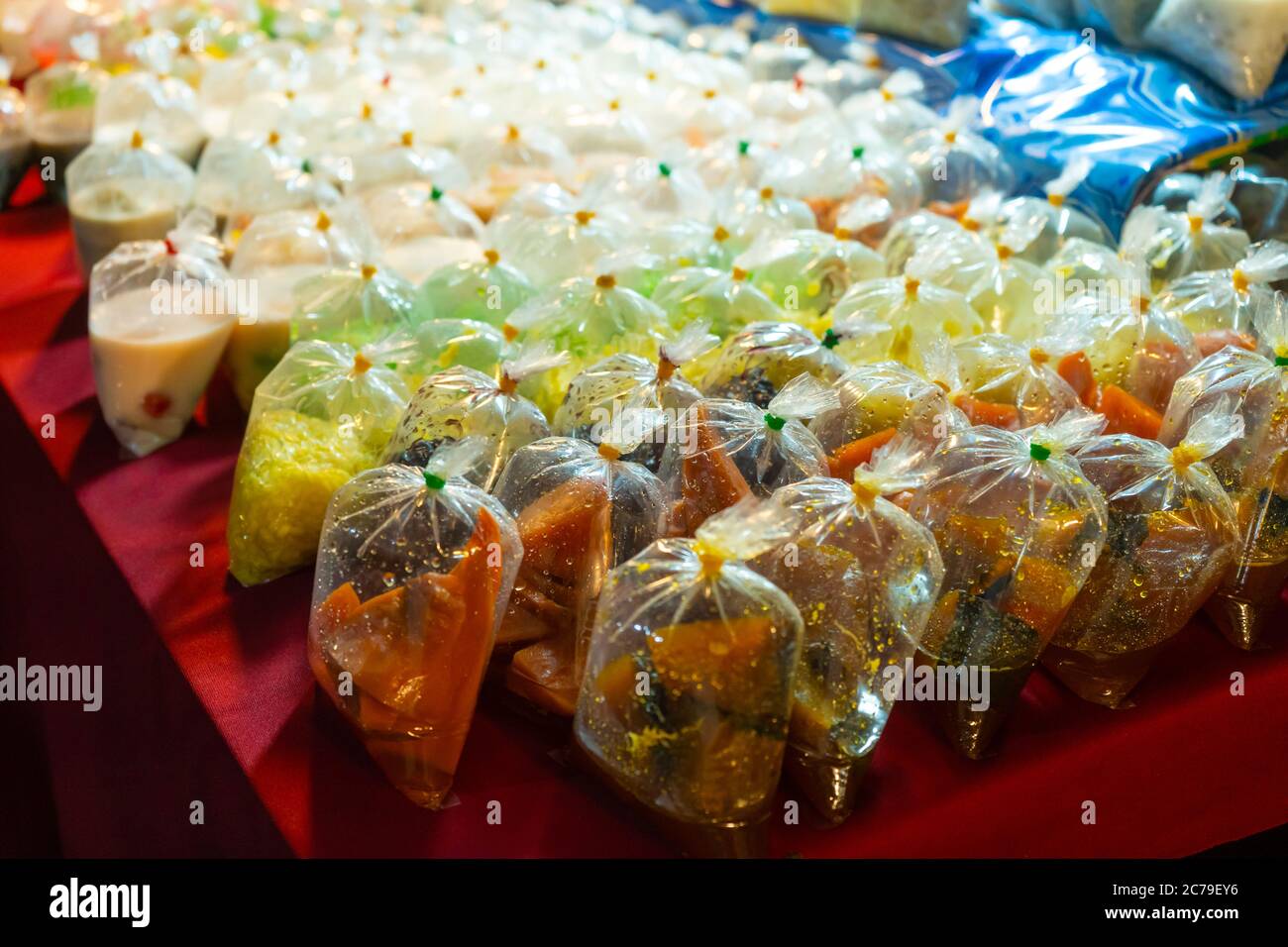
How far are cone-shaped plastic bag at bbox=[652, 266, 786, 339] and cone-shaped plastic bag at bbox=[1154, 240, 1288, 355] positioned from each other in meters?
0.55

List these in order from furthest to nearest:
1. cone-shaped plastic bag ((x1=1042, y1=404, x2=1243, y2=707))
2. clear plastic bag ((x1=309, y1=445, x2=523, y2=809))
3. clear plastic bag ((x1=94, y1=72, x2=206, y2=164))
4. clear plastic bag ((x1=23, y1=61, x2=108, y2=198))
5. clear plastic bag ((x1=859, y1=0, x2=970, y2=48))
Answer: clear plastic bag ((x1=859, y1=0, x2=970, y2=48)) → clear plastic bag ((x1=23, y1=61, x2=108, y2=198)) → clear plastic bag ((x1=94, y1=72, x2=206, y2=164)) → cone-shaped plastic bag ((x1=1042, y1=404, x2=1243, y2=707)) → clear plastic bag ((x1=309, y1=445, x2=523, y2=809))

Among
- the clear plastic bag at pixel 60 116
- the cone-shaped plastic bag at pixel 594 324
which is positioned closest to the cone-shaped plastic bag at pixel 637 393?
the cone-shaped plastic bag at pixel 594 324

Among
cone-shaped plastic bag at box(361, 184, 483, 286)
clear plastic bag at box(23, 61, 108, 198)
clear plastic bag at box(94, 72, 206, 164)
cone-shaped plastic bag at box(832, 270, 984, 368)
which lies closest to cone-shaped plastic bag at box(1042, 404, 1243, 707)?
cone-shaped plastic bag at box(832, 270, 984, 368)

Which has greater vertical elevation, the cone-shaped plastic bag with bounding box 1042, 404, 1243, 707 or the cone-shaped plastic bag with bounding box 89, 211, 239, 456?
the cone-shaped plastic bag with bounding box 1042, 404, 1243, 707

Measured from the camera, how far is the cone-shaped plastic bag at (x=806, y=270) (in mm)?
1714

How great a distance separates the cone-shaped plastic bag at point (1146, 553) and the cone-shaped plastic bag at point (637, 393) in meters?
0.43

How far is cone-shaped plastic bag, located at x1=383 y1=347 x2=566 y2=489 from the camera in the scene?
4.17ft

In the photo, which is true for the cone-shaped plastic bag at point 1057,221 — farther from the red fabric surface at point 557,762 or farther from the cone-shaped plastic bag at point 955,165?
the red fabric surface at point 557,762

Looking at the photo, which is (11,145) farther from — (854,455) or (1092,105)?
(1092,105)

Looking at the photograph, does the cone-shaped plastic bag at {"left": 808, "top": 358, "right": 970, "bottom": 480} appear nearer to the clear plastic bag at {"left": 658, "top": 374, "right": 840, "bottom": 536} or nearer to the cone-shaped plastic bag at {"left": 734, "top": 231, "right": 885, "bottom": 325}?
the clear plastic bag at {"left": 658, "top": 374, "right": 840, "bottom": 536}

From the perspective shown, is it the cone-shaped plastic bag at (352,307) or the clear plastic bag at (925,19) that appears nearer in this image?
the cone-shaped plastic bag at (352,307)
